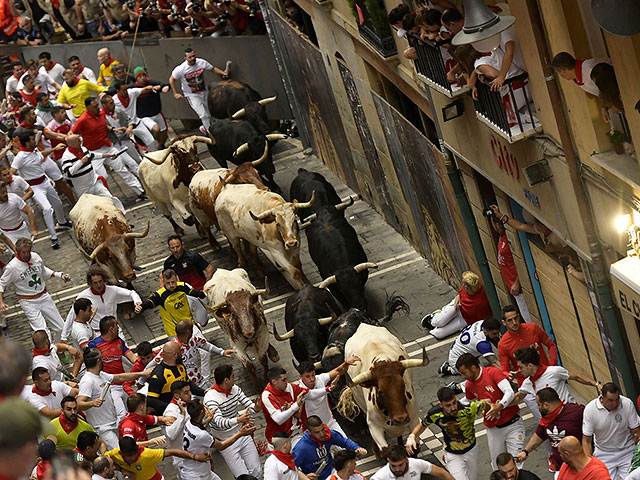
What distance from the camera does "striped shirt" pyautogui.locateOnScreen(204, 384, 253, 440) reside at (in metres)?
13.7

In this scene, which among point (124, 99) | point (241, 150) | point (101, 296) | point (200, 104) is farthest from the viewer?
point (200, 104)

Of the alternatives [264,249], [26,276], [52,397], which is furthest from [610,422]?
[26,276]

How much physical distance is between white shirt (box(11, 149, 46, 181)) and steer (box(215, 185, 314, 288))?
14.1 feet

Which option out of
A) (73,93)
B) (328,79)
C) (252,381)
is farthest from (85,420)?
(73,93)

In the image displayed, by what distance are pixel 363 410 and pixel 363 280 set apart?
365cm

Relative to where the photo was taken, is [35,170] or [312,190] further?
[35,170]

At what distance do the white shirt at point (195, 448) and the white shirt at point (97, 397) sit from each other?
1.67 metres

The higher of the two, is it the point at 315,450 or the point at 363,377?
the point at 363,377

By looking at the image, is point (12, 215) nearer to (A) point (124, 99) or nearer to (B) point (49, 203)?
(B) point (49, 203)

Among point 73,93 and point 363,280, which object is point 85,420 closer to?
point 363,280

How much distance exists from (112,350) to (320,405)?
3570 millimetres

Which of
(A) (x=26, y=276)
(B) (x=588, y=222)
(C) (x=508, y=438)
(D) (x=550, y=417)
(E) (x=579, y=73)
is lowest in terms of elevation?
(C) (x=508, y=438)

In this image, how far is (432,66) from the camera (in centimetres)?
1466

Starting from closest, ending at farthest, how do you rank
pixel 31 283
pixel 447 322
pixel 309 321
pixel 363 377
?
pixel 363 377 → pixel 309 321 → pixel 447 322 → pixel 31 283
